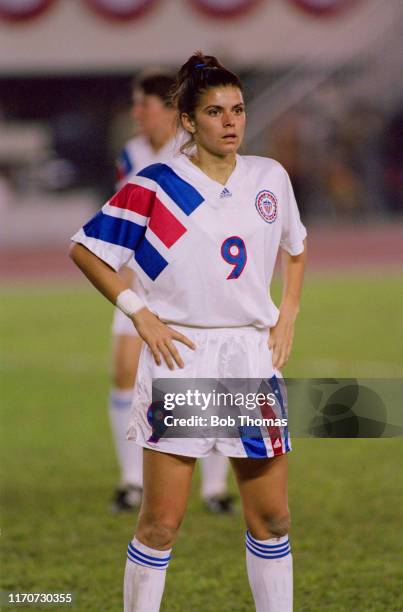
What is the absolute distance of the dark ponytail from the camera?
3623 millimetres

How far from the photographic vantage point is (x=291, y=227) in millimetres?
3799

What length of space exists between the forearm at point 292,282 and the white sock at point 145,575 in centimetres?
85

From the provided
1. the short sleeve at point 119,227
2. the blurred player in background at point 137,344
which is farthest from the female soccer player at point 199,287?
the blurred player in background at point 137,344

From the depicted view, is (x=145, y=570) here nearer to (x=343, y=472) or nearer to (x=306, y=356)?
(x=343, y=472)

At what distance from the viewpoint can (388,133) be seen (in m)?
25.2

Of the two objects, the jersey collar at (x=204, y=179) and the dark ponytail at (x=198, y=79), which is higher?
the dark ponytail at (x=198, y=79)

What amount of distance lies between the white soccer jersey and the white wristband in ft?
0.17

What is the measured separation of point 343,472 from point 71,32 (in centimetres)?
1876

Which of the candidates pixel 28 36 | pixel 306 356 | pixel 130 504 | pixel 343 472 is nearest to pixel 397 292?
pixel 306 356

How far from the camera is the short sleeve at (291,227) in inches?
148

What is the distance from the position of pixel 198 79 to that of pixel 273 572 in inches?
60.9

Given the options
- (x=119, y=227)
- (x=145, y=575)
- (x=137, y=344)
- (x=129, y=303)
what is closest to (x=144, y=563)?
(x=145, y=575)

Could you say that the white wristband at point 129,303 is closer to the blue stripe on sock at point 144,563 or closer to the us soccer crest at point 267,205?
the us soccer crest at point 267,205

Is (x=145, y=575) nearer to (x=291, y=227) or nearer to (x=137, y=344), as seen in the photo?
(x=291, y=227)
